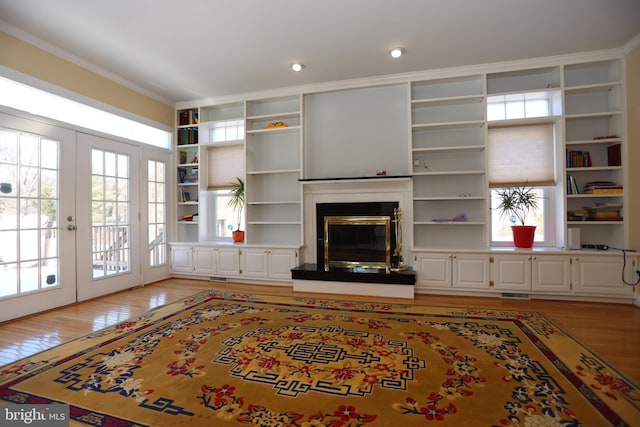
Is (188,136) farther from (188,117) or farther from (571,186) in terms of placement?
(571,186)

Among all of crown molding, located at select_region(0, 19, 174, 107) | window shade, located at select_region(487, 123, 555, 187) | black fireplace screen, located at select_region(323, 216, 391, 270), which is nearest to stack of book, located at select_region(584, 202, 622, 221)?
window shade, located at select_region(487, 123, 555, 187)

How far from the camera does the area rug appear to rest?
1697 millimetres

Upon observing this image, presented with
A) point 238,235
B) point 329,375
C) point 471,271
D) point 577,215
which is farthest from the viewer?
point 238,235

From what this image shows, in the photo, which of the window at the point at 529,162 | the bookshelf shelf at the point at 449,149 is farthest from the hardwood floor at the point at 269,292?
the bookshelf shelf at the point at 449,149

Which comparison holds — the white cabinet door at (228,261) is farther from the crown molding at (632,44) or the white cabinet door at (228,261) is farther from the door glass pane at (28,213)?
the crown molding at (632,44)

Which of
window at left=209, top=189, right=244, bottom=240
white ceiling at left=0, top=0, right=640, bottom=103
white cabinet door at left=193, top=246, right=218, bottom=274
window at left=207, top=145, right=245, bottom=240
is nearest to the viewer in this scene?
white ceiling at left=0, top=0, right=640, bottom=103

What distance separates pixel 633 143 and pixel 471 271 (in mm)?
2403

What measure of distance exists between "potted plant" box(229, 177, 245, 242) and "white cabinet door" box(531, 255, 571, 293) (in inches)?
165

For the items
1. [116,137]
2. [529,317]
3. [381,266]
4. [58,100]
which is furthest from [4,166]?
[529,317]

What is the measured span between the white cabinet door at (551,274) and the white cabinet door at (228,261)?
13.6ft

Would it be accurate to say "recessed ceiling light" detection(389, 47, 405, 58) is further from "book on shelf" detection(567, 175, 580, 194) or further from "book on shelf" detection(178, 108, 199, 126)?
"book on shelf" detection(178, 108, 199, 126)

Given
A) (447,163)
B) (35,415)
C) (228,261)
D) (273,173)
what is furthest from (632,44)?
(35,415)

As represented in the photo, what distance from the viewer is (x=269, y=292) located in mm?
4477

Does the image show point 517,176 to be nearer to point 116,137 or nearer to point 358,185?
point 358,185
